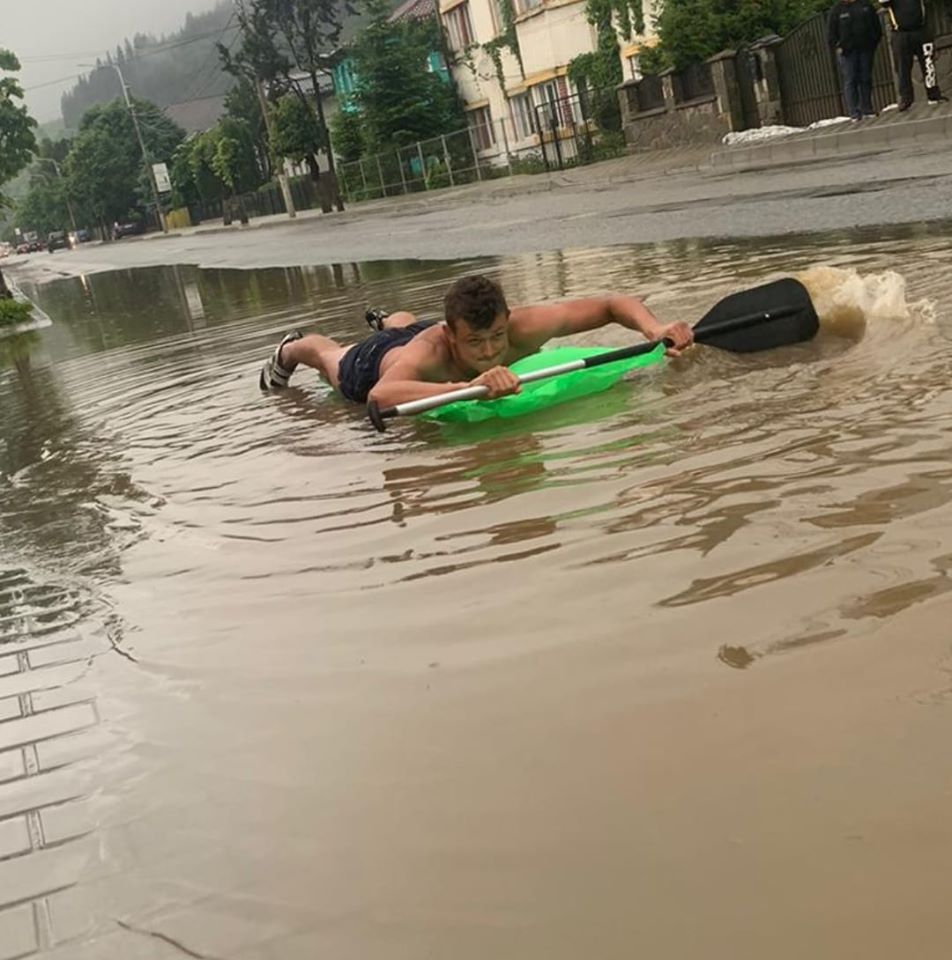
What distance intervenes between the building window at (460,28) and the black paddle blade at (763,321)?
158ft

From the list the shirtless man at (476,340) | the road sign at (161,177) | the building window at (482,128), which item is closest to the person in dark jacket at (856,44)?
the shirtless man at (476,340)

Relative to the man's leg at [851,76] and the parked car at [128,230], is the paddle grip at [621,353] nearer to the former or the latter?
the man's leg at [851,76]

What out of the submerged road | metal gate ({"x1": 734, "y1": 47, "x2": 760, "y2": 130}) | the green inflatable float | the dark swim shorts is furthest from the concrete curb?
the green inflatable float

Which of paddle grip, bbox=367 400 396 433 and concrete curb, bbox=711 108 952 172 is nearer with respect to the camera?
paddle grip, bbox=367 400 396 433

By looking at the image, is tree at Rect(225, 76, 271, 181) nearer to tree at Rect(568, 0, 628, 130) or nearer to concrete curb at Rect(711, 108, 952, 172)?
tree at Rect(568, 0, 628, 130)

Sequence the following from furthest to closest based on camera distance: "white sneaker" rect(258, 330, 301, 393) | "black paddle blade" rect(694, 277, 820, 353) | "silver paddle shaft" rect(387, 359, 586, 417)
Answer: "white sneaker" rect(258, 330, 301, 393) → "black paddle blade" rect(694, 277, 820, 353) → "silver paddle shaft" rect(387, 359, 586, 417)

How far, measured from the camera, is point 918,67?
20734 millimetres

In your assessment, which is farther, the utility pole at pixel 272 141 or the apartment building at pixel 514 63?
the utility pole at pixel 272 141

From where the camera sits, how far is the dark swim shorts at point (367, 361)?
262 inches

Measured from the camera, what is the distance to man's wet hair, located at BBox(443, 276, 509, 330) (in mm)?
5605

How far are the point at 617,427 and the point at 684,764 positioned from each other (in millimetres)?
2738

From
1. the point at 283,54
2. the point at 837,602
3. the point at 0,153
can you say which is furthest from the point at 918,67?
the point at 283,54

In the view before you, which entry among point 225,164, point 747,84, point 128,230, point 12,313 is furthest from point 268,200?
point 12,313

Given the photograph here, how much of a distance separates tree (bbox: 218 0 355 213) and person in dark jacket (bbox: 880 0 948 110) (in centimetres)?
3352
